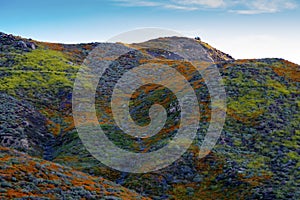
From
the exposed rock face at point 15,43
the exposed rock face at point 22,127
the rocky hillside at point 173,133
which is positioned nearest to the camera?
the rocky hillside at point 173,133

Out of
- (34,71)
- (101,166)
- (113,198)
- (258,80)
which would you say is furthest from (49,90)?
(113,198)

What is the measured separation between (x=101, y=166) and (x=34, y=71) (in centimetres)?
3699

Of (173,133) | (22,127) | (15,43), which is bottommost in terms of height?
(22,127)

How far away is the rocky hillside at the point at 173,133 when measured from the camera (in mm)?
29984

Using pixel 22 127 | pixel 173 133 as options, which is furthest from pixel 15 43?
pixel 173 133

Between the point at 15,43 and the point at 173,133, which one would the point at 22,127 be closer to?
the point at 173,133

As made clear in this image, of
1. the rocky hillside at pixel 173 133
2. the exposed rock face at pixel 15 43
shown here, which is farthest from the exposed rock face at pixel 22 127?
the exposed rock face at pixel 15 43

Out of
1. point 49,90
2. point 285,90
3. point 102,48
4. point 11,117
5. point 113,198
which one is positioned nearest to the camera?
point 113,198

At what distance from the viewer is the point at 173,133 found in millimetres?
40156

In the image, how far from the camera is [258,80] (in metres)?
50.1

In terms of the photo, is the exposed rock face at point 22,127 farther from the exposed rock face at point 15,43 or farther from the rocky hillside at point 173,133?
the exposed rock face at point 15,43

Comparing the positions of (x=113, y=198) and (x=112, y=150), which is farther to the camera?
(x=112, y=150)

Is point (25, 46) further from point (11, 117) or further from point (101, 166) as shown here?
point (101, 166)

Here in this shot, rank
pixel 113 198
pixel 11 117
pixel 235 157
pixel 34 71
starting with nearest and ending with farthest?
pixel 113 198 < pixel 235 157 < pixel 11 117 < pixel 34 71
